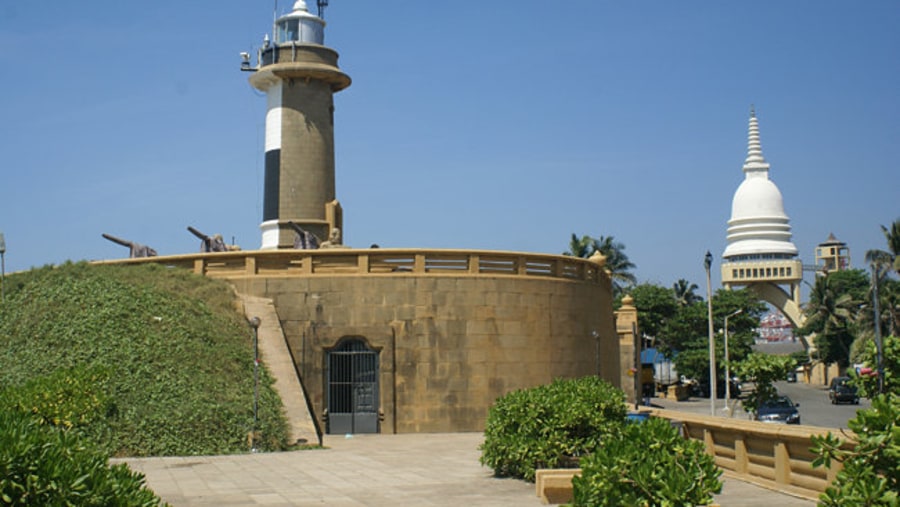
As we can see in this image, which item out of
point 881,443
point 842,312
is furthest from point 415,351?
point 842,312

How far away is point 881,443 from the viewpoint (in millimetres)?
7305

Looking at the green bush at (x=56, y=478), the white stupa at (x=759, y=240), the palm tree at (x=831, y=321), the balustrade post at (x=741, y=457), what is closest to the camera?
the green bush at (x=56, y=478)

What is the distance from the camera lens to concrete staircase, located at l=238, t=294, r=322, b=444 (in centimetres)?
2188

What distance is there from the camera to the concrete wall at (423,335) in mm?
25859

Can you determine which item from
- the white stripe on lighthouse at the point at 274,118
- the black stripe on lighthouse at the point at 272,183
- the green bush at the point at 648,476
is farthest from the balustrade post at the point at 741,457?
the white stripe on lighthouse at the point at 274,118

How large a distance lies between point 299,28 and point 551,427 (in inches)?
981

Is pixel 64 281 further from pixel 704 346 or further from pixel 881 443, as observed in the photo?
pixel 704 346

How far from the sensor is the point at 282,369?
24047 mm

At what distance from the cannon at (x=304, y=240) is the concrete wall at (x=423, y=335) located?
579 cm

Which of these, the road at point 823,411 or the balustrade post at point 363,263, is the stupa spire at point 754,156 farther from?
the balustrade post at point 363,263

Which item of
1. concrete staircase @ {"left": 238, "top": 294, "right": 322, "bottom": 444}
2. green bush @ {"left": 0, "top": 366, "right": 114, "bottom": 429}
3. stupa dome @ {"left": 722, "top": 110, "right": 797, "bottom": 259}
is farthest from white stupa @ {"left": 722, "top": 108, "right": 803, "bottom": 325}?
green bush @ {"left": 0, "top": 366, "right": 114, "bottom": 429}

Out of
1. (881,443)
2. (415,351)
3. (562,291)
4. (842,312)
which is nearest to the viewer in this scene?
(881,443)

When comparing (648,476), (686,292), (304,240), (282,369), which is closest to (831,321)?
(686,292)

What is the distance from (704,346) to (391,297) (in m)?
48.3
